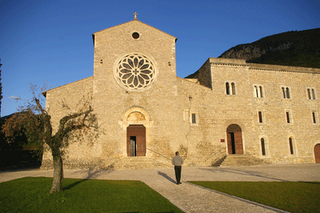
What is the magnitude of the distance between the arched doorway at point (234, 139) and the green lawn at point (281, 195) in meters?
12.5

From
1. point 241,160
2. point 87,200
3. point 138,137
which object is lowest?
point 241,160

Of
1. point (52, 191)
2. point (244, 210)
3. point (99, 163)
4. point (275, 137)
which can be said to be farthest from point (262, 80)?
point (52, 191)

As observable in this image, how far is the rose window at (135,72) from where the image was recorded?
819 inches

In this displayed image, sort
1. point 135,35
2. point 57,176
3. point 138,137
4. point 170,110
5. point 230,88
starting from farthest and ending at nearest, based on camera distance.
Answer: point 230,88 < point 135,35 < point 170,110 < point 138,137 < point 57,176

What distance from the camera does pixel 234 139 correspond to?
21750mm

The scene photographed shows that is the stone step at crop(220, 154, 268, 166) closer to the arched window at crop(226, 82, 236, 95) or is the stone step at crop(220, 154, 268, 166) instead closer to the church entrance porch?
the arched window at crop(226, 82, 236, 95)

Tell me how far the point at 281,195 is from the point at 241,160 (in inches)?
525

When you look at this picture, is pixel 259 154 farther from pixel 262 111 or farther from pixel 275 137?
pixel 262 111

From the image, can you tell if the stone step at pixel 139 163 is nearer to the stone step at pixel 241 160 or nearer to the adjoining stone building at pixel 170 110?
the adjoining stone building at pixel 170 110

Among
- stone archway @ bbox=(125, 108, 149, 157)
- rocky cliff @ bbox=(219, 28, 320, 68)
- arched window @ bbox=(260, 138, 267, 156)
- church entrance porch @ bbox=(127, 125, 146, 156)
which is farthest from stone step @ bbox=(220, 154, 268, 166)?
rocky cliff @ bbox=(219, 28, 320, 68)

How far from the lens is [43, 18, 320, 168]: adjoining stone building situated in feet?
64.0

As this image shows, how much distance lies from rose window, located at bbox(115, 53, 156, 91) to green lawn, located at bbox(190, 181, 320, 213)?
1347cm

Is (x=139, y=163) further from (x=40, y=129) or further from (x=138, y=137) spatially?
(x=40, y=129)

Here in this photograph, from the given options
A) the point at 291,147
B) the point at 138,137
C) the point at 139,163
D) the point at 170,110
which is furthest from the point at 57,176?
the point at 291,147
